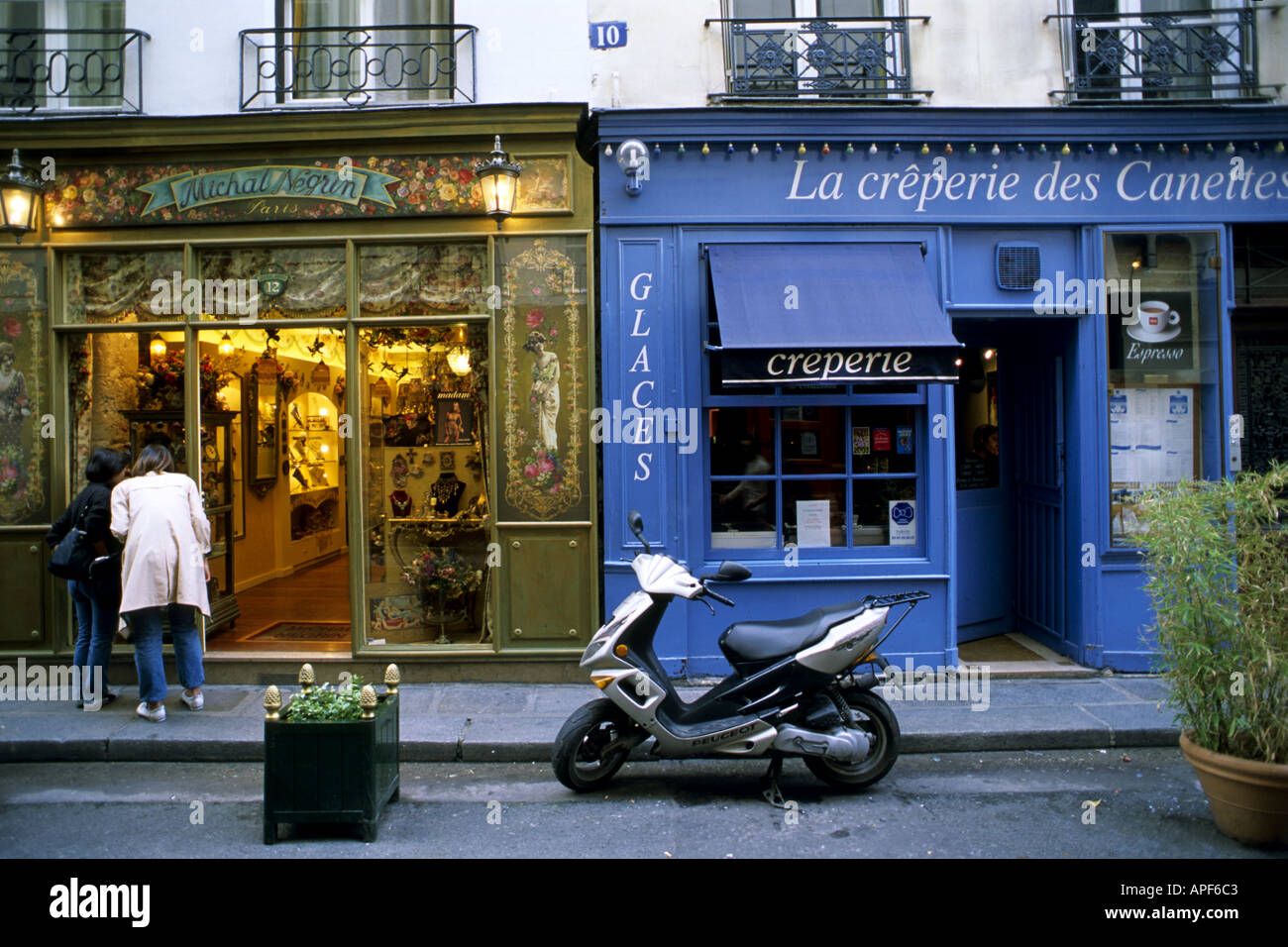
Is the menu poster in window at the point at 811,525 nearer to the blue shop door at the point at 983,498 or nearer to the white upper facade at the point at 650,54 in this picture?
the blue shop door at the point at 983,498

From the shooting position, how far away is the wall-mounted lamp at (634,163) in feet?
25.0

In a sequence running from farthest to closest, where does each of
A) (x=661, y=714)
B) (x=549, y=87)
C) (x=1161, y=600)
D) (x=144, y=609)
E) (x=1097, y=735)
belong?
(x=549, y=87) → (x=144, y=609) → (x=1097, y=735) → (x=661, y=714) → (x=1161, y=600)

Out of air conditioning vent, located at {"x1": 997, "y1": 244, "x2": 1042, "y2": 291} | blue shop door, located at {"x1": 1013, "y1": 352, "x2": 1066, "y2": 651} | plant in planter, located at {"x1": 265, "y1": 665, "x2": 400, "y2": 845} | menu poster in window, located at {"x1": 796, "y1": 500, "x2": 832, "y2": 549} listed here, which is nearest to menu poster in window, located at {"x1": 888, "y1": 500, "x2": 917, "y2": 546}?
menu poster in window, located at {"x1": 796, "y1": 500, "x2": 832, "y2": 549}

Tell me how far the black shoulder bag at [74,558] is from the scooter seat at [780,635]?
4827mm

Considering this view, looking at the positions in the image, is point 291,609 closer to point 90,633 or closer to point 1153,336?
point 90,633

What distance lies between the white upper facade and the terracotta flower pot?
565 centimetres

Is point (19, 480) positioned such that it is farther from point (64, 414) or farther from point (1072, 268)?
point (1072, 268)

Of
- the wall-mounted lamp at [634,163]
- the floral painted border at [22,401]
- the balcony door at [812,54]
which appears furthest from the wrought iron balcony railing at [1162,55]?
the floral painted border at [22,401]

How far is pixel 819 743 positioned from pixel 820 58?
576cm

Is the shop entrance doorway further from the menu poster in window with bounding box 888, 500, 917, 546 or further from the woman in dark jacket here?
the woman in dark jacket

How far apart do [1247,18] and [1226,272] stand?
225cm

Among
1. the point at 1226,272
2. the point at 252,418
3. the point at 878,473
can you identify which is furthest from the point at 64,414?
the point at 1226,272

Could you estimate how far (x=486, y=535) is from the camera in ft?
26.5

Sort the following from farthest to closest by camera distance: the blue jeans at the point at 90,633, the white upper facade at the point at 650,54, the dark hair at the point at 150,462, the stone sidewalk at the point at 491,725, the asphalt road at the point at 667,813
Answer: the white upper facade at the point at 650,54
the blue jeans at the point at 90,633
the dark hair at the point at 150,462
the stone sidewalk at the point at 491,725
the asphalt road at the point at 667,813
